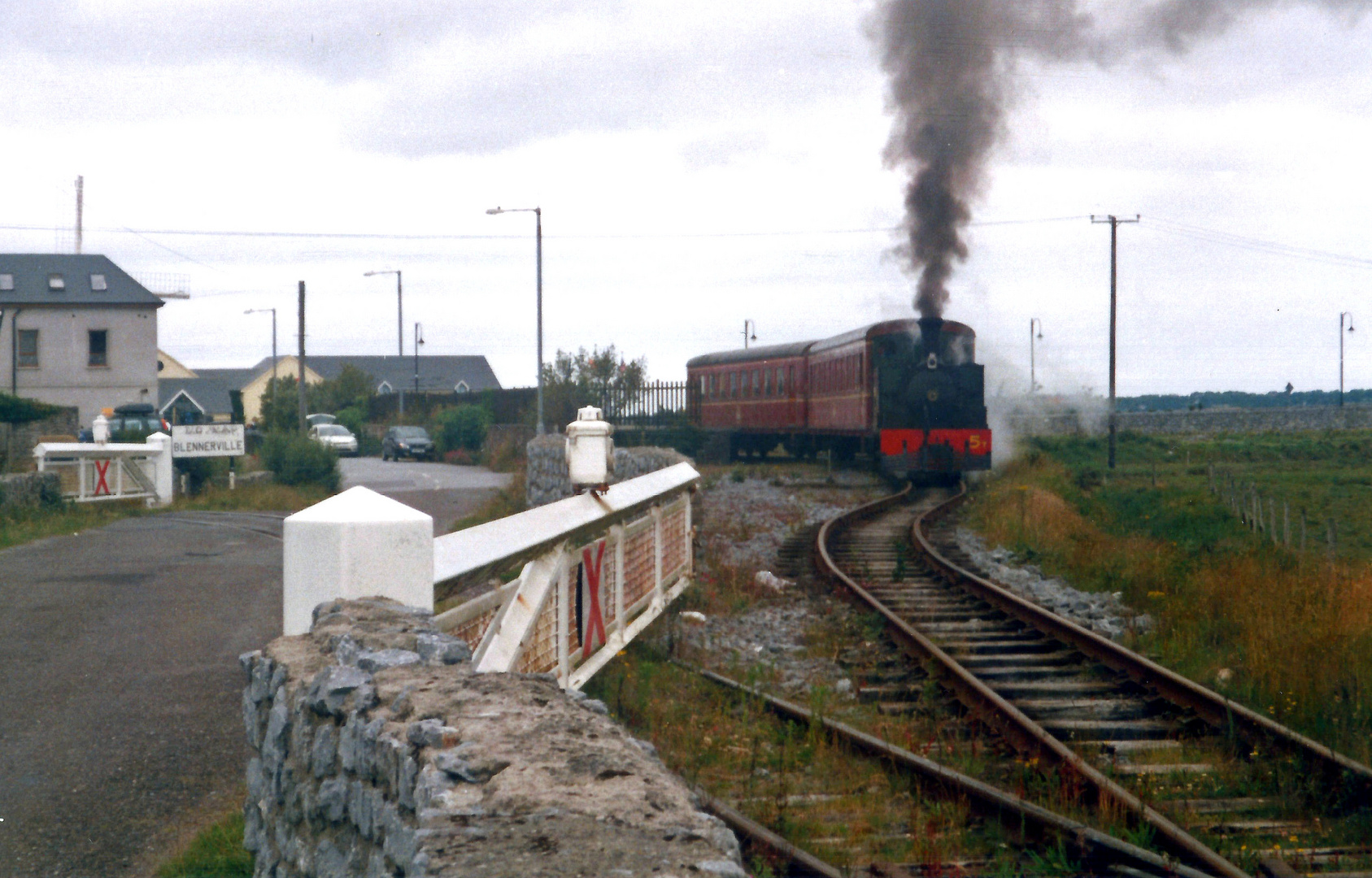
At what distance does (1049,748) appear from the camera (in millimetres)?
6570

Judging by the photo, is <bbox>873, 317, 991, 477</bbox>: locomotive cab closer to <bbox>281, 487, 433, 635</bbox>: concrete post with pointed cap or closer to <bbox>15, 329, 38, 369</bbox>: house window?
<bbox>281, 487, 433, 635</bbox>: concrete post with pointed cap

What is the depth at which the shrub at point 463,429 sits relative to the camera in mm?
45156

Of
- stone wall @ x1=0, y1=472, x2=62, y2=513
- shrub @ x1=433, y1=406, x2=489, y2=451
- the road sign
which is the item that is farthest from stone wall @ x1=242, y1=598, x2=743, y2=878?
shrub @ x1=433, y1=406, x2=489, y2=451

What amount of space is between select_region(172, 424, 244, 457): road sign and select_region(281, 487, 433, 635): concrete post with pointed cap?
20554mm

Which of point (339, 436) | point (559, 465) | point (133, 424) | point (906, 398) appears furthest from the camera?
point (339, 436)

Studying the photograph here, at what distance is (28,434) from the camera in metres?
33.6

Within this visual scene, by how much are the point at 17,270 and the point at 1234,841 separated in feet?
159

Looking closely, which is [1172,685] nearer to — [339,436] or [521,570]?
[521,570]

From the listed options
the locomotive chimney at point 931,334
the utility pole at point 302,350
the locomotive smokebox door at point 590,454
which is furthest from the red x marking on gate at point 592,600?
the utility pole at point 302,350

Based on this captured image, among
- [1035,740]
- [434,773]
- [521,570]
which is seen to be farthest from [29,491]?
[434,773]

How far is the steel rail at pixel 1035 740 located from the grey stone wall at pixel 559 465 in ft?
12.6

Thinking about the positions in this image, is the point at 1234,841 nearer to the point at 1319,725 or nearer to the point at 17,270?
the point at 1319,725

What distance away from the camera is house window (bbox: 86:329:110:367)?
43750 millimetres

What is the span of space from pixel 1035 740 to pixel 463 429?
131 ft
